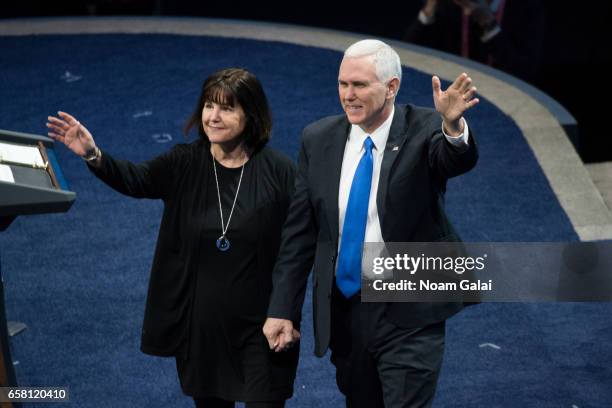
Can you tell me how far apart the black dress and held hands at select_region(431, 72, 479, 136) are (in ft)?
2.37

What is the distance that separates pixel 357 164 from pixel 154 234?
2.78 meters

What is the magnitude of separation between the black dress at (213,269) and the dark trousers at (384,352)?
25 cm

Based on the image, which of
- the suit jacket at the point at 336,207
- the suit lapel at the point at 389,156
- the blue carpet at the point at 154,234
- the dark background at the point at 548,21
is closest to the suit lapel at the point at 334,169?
the suit jacket at the point at 336,207

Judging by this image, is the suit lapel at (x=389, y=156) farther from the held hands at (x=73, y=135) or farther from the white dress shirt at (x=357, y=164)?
the held hands at (x=73, y=135)

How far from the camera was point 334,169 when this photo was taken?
3680 mm

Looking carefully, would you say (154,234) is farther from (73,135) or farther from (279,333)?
(279,333)

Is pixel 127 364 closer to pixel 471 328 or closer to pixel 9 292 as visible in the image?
pixel 9 292

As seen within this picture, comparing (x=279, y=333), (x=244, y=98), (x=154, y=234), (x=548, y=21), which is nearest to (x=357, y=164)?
(x=244, y=98)

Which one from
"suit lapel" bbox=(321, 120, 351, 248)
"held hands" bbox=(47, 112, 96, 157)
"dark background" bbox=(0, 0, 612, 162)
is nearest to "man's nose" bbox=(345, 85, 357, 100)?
"suit lapel" bbox=(321, 120, 351, 248)

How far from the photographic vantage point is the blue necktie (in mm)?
3613

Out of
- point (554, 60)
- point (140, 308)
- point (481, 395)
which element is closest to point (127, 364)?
point (140, 308)

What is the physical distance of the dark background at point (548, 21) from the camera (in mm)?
9805

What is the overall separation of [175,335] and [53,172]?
0.66 meters

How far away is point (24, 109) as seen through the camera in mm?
7891
